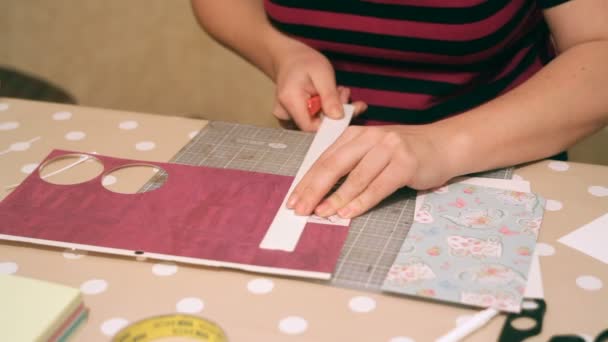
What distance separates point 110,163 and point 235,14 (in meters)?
0.38

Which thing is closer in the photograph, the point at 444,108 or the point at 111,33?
the point at 444,108

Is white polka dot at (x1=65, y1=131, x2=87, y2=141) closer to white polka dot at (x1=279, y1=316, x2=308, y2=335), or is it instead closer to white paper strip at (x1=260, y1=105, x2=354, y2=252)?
white paper strip at (x1=260, y1=105, x2=354, y2=252)

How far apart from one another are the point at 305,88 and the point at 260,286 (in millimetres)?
358

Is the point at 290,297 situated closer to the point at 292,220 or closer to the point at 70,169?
the point at 292,220

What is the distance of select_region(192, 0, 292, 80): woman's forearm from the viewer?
991mm

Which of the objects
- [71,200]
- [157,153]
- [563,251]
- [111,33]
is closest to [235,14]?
[157,153]

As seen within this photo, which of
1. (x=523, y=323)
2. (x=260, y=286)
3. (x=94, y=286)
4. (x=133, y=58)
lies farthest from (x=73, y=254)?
(x=133, y=58)

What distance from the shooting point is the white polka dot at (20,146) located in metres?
0.80

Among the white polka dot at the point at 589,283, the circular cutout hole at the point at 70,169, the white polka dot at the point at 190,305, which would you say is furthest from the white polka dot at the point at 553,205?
the circular cutout hole at the point at 70,169

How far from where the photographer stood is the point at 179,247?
0.62 m

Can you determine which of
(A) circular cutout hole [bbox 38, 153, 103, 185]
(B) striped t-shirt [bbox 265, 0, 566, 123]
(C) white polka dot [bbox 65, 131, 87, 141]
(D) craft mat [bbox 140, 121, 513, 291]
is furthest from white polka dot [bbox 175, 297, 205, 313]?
(B) striped t-shirt [bbox 265, 0, 566, 123]

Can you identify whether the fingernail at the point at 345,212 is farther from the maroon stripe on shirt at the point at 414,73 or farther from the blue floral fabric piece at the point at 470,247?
the maroon stripe on shirt at the point at 414,73

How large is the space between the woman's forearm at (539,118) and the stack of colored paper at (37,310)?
0.39 m

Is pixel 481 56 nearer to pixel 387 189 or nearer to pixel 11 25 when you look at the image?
pixel 387 189
